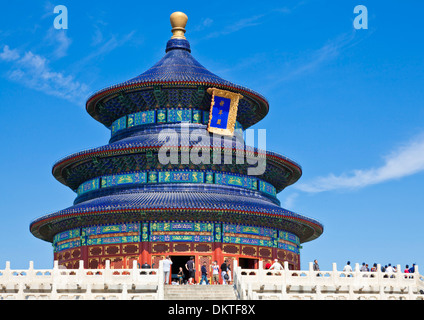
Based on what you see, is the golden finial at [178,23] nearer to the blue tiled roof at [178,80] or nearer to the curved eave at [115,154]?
the blue tiled roof at [178,80]

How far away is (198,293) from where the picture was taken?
101ft

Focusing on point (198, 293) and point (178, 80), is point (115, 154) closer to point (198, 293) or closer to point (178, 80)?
point (178, 80)

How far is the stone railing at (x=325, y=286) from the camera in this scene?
30.1 metres

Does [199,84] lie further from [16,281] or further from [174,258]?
[16,281]

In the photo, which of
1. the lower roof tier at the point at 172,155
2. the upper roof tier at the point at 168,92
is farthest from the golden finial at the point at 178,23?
the lower roof tier at the point at 172,155

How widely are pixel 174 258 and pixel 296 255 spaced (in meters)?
8.05

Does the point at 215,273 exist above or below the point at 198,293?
above

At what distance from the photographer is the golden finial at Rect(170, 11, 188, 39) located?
54625 mm

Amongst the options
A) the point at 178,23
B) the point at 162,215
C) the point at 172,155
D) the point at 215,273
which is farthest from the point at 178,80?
the point at 215,273

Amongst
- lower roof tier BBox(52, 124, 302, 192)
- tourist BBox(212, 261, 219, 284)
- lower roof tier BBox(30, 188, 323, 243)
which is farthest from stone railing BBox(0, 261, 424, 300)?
lower roof tier BBox(52, 124, 302, 192)

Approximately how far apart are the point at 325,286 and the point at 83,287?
933 cm

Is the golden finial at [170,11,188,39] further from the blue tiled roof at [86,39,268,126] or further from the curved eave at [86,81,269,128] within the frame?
the curved eave at [86,81,269,128]
